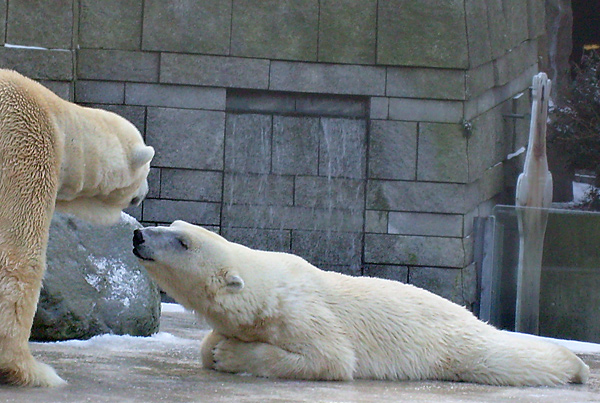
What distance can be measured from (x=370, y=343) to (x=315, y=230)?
4.40 metres

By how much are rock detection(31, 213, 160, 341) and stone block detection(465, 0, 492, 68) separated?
4343 mm

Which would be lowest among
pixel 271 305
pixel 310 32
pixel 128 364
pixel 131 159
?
pixel 128 364

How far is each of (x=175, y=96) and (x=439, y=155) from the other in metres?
2.52

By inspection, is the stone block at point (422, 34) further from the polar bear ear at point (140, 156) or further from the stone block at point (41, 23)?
the polar bear ear at point (140, 156)

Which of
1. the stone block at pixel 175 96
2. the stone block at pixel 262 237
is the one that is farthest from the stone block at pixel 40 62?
the stone block at pixel 262 237

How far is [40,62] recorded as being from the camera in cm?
820

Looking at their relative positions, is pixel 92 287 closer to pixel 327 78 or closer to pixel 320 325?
pixel 320 325

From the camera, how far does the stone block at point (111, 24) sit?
8.40 meters

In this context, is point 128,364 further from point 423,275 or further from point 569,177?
point 569,177

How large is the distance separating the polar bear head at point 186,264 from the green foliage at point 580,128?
8.41 m

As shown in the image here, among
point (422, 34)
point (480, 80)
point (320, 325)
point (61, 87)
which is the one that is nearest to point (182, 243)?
point (320, 325)

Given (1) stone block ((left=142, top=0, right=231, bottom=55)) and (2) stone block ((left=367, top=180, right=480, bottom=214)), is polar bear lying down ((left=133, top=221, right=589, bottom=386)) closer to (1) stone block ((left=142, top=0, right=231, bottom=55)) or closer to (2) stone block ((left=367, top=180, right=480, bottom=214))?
(2) stone block ((left=367, top=180, right=480, bottom=214))

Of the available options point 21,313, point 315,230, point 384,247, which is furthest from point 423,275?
point 21,313

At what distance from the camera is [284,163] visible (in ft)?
28.4
